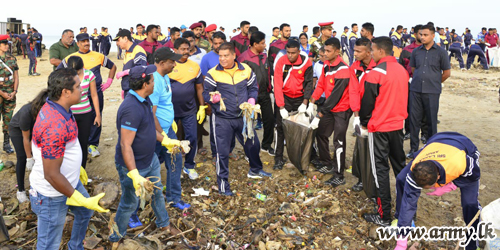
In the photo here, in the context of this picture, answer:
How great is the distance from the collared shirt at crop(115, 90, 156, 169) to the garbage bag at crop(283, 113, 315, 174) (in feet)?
8.36

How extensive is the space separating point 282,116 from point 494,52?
54.5 feet

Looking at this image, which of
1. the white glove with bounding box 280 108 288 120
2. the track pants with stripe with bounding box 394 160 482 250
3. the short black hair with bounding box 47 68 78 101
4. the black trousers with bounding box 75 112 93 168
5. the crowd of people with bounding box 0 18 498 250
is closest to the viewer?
the short black hair with bounding box 47 68 78 101

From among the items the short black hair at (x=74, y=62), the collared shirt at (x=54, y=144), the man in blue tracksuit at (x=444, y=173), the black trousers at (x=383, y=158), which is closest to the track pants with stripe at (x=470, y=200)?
the man in blue tracksuit at (x=444, y=173)

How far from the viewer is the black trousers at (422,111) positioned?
5.86m

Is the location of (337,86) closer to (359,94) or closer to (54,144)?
(359,94)

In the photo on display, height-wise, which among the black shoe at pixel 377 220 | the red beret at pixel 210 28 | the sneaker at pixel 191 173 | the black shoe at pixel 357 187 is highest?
the red beret at pixel 210 28

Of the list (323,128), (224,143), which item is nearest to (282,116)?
(323,128)

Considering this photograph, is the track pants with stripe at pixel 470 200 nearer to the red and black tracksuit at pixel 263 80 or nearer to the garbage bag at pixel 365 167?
the garbage bag at pixel 365 167

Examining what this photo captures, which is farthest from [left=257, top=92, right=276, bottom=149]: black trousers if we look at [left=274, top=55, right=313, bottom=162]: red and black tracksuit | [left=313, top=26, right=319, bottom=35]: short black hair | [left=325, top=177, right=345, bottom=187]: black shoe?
[left=313, top=26, right=319, bottom=35]: short black hair

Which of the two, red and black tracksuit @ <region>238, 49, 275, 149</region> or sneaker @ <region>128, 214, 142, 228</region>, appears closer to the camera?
sneaker @ <region>128, 214, 142, 228</region>

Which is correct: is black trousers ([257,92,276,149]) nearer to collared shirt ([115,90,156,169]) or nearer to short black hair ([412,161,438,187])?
collared shirt ([115,90,156,169])

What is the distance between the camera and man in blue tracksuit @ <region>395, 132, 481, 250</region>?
306cm

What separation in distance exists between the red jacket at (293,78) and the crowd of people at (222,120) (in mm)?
16

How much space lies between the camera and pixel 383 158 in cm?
415
